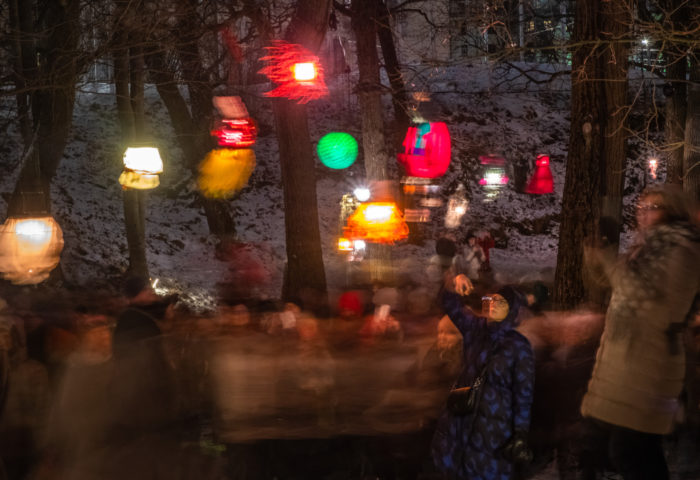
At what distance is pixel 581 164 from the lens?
9.26 meters

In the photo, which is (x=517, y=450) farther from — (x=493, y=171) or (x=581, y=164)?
(x=493, y=171)

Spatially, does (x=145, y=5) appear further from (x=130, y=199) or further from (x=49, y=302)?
(x=49, y=302)

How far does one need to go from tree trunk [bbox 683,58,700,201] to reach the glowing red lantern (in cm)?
391

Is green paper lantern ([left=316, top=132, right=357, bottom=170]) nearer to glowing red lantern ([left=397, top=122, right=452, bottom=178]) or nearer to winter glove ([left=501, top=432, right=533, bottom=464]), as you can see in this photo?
glowing red lantern ([left=397, top=122, right=452, bottom=178])

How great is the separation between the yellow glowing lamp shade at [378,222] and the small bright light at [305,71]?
173 centimetres

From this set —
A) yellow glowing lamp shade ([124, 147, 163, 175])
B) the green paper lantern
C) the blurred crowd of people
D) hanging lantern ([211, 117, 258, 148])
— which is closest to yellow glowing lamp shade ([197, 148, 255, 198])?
the green paper lantern

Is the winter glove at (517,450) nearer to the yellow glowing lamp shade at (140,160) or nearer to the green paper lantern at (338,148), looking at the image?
the yellow glowing lamp shade at (140,160)

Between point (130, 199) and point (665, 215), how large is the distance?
33.2 feet

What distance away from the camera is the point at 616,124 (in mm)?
9562

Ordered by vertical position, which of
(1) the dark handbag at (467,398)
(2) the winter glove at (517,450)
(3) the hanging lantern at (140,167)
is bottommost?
(2) the winter glove at (517,450)

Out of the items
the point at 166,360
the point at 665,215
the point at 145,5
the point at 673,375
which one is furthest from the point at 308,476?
the point at 145,5

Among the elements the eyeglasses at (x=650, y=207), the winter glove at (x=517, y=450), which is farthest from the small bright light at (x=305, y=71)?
the winter glove at (x=517, y=450)

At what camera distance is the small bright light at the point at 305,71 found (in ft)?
30.2

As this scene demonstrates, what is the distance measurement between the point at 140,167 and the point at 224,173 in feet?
43.6
